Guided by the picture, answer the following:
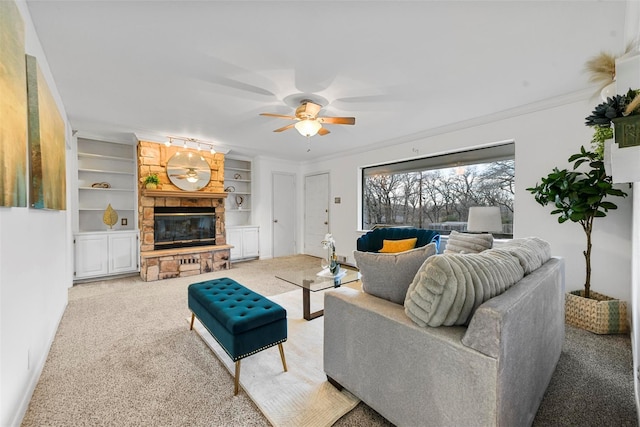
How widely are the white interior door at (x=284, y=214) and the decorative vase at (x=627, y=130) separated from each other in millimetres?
5860

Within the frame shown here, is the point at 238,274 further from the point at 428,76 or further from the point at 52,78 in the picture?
the point at 428,76

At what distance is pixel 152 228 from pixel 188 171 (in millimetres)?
1164

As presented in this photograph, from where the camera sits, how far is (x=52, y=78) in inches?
98.2

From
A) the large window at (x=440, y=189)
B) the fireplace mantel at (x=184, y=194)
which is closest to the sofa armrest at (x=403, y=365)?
the large window at (x=440, y=189)

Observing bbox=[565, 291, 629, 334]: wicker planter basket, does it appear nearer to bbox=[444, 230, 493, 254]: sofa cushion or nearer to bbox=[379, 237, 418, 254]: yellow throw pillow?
bbox=[444, 230, 493, 254]: sofa cushion

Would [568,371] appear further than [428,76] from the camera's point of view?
No

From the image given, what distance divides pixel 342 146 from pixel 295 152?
43.2 inches

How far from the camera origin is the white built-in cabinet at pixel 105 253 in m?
4.06

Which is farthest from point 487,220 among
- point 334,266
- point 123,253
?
point 123,253

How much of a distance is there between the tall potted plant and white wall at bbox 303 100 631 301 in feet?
0.60

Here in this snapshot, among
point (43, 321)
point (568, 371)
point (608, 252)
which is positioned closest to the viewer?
point (568, 371)

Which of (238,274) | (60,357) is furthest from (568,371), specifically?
(238,274)

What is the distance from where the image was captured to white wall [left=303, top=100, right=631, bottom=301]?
8.62 feet

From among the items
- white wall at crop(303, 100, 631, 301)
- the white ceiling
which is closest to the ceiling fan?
the white ceiling
